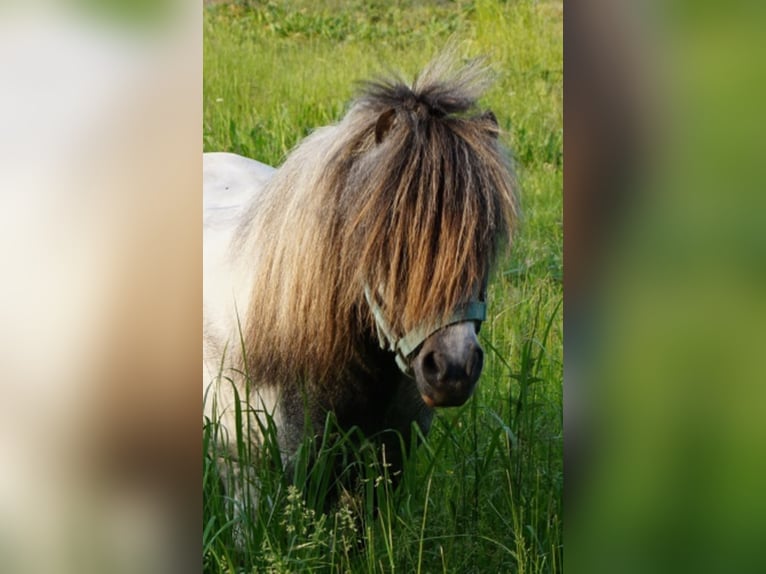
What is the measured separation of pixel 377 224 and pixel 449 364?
316 mm

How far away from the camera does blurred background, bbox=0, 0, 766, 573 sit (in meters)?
1.73

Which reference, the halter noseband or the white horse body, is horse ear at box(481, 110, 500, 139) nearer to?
the halter noseband

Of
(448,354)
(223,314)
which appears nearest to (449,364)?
(448,354)

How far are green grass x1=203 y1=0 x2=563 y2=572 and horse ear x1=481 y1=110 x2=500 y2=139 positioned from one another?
3 cm

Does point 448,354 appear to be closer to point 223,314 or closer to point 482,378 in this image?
point 482,378
